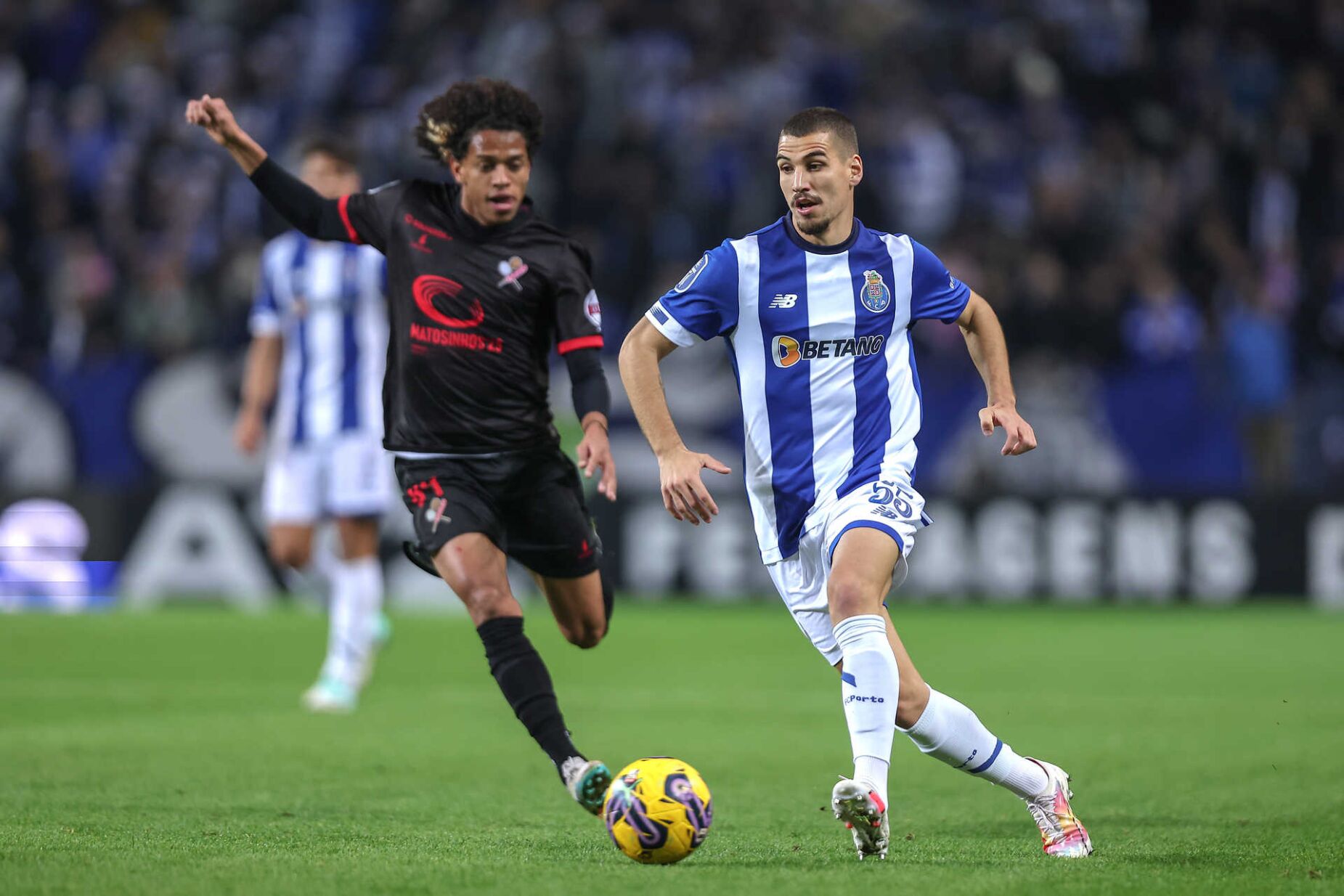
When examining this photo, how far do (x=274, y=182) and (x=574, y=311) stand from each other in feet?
3.70

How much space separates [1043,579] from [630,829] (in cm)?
1112

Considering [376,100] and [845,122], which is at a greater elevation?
[376,100]

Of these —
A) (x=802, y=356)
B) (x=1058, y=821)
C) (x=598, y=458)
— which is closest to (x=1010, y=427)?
(x=802, y=356)

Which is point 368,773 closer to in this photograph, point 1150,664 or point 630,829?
point 630,829

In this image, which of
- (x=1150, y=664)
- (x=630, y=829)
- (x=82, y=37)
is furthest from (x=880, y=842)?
(x=82, y=37)

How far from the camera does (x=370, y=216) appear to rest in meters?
6.21

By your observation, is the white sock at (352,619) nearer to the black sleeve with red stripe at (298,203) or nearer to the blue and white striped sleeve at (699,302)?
the black sleeve with red stripe at (298,203)

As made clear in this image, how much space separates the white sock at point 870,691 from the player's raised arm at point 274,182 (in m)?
2.42

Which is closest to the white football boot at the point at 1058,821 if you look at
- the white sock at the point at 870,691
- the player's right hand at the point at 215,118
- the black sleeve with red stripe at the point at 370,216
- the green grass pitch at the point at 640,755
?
the green grass pitch at the point at 640,755

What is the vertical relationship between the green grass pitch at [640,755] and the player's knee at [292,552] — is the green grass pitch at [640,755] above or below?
below

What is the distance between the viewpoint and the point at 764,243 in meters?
5.45

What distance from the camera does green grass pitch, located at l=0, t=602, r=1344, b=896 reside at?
4.62m

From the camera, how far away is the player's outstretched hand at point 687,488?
5.00m

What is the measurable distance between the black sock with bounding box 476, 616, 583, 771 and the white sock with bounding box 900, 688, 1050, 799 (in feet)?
3.45
